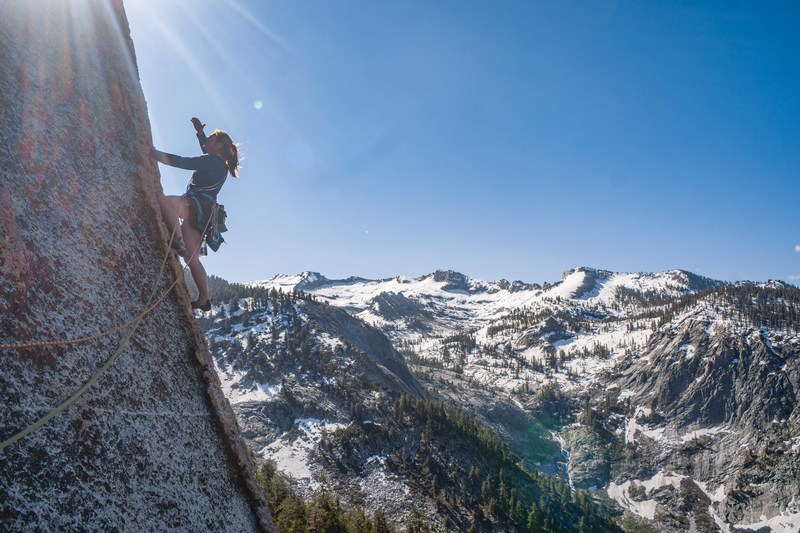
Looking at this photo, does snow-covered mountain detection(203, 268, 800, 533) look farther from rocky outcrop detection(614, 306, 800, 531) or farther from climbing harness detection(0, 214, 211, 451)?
climbing harness detection(0, 214, 211, 451)

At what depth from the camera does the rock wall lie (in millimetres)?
3650

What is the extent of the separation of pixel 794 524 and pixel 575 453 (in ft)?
226

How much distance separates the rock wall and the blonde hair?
1.32 metres

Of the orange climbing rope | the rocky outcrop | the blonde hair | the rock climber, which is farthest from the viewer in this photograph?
the rocky outcrop

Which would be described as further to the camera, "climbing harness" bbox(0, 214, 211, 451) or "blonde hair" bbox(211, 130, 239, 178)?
"blonde hair" bbox(211, 130, 239, 178)

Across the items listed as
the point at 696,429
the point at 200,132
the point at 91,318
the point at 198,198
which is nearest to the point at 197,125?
the point at 200,132

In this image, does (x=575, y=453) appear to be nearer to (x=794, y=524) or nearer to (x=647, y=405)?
(x=647, y=405)

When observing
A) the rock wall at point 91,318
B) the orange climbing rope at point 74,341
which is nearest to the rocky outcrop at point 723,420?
the rock wall at point 91,318

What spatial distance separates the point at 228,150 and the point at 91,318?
15.2 ft

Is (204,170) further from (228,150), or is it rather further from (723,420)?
(723,420)

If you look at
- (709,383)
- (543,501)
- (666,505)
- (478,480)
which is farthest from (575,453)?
(478,480)

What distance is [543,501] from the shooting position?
101688mm

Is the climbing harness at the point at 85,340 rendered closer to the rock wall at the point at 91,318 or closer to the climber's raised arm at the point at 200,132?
the rock wall at the point at 91,318

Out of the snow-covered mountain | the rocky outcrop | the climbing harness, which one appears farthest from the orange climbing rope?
the rocky outcrop
